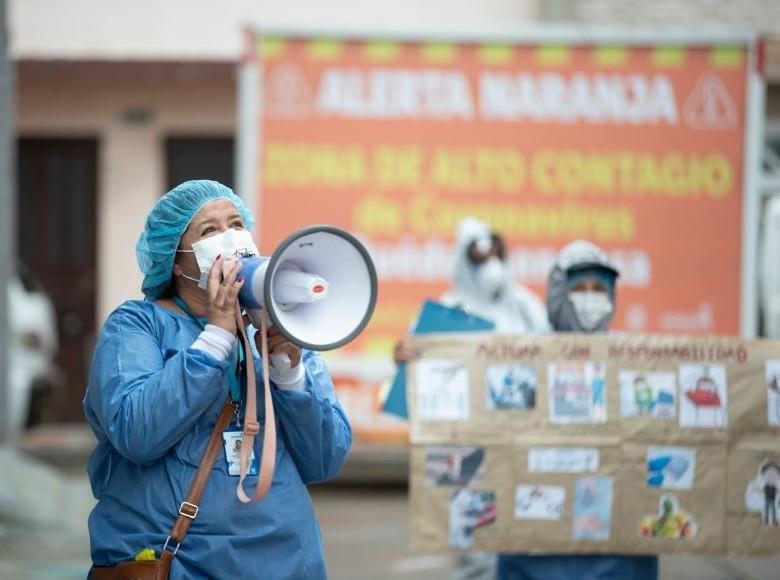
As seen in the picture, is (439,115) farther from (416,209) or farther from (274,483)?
(274,483)

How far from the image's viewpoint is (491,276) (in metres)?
7.23

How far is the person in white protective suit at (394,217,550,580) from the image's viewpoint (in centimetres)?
677

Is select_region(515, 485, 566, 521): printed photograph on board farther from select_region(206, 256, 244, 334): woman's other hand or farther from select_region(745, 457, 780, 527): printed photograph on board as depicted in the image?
select_region(206, 256, 244, 334): woman's other hand

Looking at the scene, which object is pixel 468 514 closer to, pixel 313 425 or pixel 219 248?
pixel 313 425

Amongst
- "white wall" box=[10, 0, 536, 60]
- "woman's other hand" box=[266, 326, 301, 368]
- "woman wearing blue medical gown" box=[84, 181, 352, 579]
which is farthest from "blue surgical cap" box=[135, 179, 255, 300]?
"white wall" box=[10, 0, 536, 60]

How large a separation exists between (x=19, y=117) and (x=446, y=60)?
5.58 metres

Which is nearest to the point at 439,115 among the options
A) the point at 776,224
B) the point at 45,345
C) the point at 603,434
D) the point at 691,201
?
the point at 691,201

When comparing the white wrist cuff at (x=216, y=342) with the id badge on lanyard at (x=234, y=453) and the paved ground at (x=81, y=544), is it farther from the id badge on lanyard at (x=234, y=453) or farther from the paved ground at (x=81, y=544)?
the paved ground at (x=81, y=544)

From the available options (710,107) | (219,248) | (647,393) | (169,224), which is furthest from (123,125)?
(219,248)

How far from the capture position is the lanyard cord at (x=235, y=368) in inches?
115

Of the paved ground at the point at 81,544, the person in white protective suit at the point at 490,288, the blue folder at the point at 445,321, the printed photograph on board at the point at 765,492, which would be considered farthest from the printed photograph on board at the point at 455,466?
the paved ground at the point at 81,544

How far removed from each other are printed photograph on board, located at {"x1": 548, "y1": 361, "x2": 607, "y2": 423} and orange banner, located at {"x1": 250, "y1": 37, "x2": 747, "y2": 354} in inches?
187

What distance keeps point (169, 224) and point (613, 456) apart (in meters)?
2.10

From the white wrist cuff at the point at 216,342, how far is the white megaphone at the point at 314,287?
0.27ft
